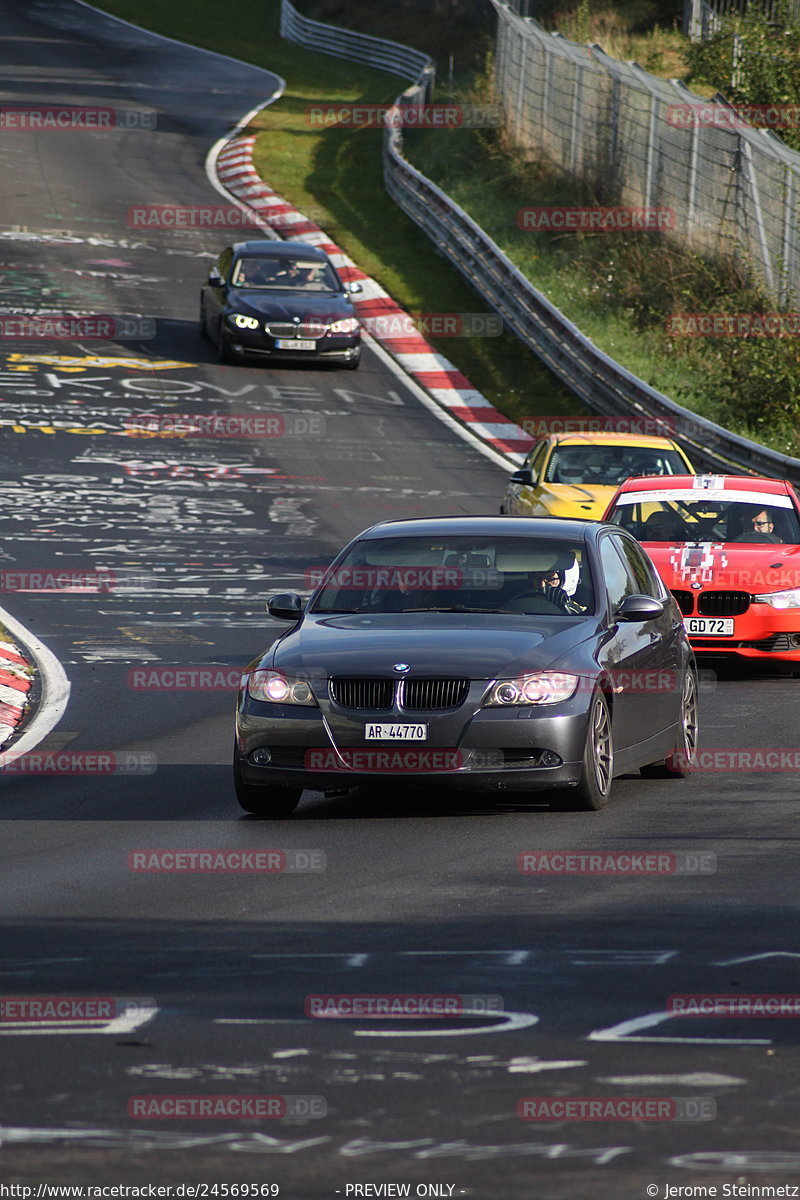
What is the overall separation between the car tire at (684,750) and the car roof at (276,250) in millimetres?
20503

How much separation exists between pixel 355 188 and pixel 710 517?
27.6 metres

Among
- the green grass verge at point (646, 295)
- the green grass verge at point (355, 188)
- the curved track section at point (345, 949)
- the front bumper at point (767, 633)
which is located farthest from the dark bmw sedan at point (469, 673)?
the green grass verge at point (355, 188)

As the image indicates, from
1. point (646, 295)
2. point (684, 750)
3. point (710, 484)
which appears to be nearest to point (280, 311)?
point (646, 295)

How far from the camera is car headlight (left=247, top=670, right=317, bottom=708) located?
9.60 meters

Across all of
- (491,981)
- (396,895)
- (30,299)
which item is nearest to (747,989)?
(491,981)

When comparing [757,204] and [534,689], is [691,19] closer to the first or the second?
[757,204]

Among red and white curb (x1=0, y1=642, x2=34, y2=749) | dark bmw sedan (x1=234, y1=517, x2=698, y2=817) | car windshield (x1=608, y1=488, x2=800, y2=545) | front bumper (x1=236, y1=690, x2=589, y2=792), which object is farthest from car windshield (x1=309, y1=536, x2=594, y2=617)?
car windshield (x1=608, y1=488, x2=800, y2=545)

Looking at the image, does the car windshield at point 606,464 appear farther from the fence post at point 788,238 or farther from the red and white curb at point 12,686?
the fence post at point 788,238

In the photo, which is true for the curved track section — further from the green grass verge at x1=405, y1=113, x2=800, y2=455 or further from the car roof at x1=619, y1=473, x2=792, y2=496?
the green grass verge at x1=405, y1=113, x2=800, y2=455

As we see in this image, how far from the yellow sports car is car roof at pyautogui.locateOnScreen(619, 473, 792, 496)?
2.34 m

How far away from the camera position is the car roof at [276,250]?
101 feet

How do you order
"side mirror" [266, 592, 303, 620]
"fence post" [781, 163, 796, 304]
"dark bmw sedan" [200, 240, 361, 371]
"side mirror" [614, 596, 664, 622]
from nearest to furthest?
"side mirror" [614, 596, 664, 622]
"side mirror" [266, 592, 303, 620]
"fence post" [781, 163, 796, 304]
"dark bmw sedan" [200, 240, 361, 371]

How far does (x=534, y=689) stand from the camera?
9.45 meters

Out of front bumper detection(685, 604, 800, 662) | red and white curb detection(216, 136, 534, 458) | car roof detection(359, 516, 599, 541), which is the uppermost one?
car roof detection(359, 516, 599, 541)
